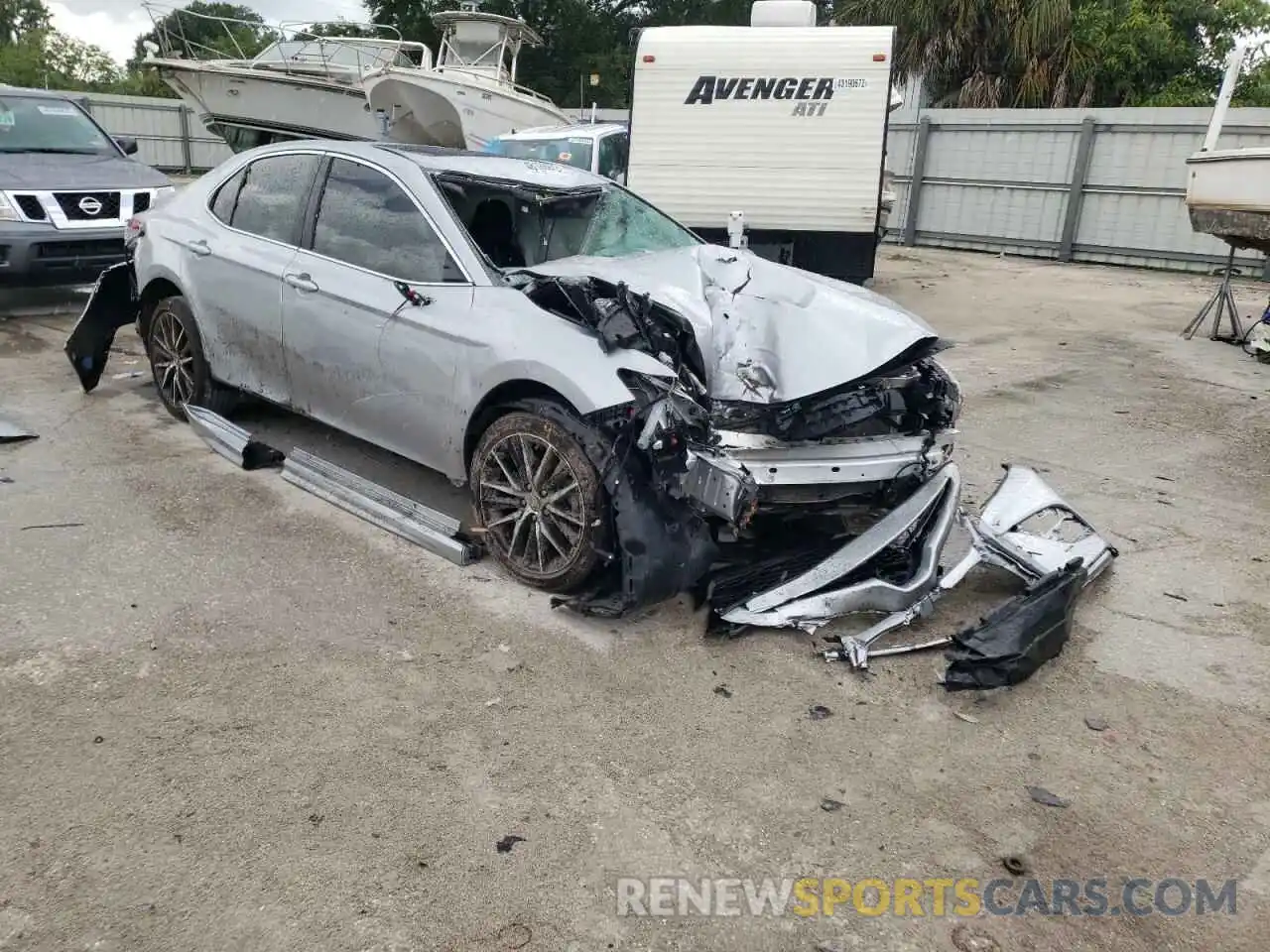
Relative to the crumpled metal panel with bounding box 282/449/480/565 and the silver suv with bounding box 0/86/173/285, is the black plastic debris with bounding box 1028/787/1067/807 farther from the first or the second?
the silver suv with bounding box 0/86/173/285

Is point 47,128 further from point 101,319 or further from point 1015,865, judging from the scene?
point 1015,865

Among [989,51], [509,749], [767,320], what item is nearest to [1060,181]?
[989,51]

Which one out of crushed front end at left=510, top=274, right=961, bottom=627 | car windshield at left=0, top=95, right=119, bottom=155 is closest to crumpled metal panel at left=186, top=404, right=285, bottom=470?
crushed front end at left=510, top=274, right=961, bottom=627

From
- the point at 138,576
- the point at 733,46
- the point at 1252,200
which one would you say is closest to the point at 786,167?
the point at 733,46

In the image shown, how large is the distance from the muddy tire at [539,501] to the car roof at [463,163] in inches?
58.0

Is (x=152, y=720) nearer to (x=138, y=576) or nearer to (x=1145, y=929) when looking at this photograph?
(x=138, y=576)

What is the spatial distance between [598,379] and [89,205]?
23.5 ft

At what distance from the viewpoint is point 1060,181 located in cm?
1591

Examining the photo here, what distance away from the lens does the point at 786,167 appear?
10.1 metres

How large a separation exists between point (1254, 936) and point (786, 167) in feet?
29.3

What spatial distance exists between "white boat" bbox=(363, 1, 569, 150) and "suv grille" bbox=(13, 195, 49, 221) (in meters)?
7.21

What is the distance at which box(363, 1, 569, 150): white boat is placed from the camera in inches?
589

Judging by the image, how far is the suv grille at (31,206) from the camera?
8188 mm

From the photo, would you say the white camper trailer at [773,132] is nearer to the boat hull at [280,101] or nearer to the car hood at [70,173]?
the car hood at [70,173]
